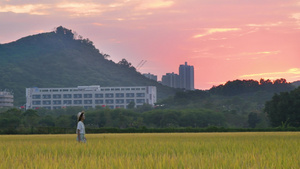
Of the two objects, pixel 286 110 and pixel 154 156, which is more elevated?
pixel 286 110

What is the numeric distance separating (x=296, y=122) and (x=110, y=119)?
9151cm

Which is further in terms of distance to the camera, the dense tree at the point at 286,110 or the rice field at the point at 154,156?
the dense tree at the point at 286,110

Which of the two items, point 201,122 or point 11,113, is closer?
point 11,113

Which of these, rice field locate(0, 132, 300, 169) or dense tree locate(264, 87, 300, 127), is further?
dense tree locate(264, 87, 300, 127)

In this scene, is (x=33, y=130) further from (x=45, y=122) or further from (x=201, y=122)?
(x=201, y=122)

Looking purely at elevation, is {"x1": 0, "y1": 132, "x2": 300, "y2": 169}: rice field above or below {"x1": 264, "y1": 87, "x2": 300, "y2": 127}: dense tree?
below

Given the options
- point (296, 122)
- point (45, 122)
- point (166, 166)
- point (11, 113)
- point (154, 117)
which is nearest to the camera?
point (166, 166)

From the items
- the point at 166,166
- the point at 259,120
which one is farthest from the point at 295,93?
the point at 166,166

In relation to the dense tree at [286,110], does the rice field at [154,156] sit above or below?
below

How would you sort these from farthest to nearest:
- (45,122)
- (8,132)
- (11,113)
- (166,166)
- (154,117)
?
(154,117) < (45,122) < (11,113) < (8,132) < (166,166)

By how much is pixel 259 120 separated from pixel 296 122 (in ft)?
201

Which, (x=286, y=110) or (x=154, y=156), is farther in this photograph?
(x=286, y=110)

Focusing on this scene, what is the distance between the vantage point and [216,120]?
18438 cm

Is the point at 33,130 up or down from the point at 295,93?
down
